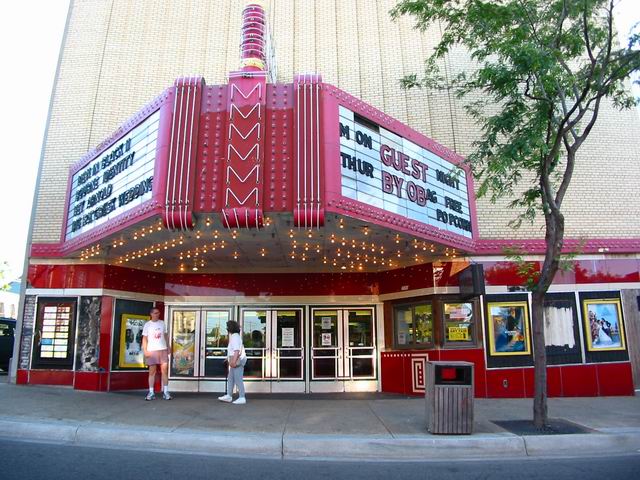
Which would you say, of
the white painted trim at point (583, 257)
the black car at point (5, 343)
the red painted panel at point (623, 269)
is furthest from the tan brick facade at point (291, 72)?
the black car at point (5, 343)

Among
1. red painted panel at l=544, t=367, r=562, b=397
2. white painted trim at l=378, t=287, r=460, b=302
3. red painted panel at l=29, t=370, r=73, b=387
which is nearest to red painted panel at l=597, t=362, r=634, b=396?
red painted panel at l=544, t=367, r=562, b=397

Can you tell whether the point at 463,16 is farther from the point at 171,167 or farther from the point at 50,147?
the point at 50,147

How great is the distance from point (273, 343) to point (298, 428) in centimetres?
570

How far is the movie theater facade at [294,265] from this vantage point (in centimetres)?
870

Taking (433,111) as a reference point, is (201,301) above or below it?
below

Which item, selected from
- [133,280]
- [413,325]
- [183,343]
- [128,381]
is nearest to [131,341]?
[128,381]

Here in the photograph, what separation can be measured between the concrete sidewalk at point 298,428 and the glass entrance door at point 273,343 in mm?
2706

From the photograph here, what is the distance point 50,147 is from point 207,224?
310 inches

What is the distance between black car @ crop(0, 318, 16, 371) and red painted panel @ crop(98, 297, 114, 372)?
6.26 m

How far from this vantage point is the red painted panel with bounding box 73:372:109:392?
39.6ft

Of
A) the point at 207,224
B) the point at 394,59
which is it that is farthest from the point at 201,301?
the point at 394,59

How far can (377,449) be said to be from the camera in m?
6.98

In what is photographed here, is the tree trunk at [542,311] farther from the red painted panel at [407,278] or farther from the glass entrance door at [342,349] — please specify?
the glass entrance door at [342,349]

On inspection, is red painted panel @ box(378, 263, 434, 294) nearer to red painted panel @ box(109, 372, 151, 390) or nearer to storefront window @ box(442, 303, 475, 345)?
storefront window @ box(442, 303, 475, 345)
